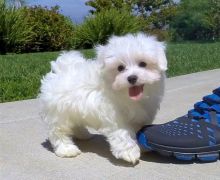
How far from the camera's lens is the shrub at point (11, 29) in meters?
15.3

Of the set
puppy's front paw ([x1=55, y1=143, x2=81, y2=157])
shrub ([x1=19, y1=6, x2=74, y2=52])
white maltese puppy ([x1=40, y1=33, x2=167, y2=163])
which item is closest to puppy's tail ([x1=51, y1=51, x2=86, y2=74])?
white maltese puppy ([x1=40, y1=33, x2=167, y2=163])

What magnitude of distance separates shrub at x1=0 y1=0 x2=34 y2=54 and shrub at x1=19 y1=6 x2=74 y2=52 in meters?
0.57

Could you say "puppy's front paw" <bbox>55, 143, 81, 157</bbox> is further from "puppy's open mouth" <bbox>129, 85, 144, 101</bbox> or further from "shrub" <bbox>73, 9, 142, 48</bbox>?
"shrub" <bbox>73, 9, 142, 48</bbox>

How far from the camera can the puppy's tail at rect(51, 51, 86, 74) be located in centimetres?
394

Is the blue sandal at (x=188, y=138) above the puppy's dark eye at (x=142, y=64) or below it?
below

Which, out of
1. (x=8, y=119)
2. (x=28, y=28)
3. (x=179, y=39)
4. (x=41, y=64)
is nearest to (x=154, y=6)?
(x=179, y=39)

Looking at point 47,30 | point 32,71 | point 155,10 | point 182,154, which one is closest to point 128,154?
point 182,154

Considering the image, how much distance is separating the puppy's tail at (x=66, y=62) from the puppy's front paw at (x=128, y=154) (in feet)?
2.77

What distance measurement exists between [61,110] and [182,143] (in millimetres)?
976

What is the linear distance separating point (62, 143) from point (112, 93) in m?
0.68

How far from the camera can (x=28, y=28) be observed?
628 inches

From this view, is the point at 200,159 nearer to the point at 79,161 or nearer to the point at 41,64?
the point at 79,161

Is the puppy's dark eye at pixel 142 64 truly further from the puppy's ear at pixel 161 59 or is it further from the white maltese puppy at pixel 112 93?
the puppy's ear at pixel 161 59

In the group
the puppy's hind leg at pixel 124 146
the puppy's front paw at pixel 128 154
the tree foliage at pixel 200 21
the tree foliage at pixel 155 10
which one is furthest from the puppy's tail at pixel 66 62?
the tree foliage at pixel 155 10
